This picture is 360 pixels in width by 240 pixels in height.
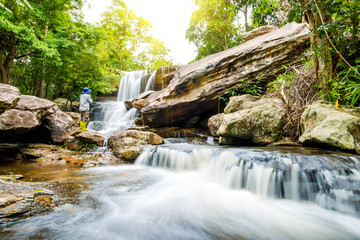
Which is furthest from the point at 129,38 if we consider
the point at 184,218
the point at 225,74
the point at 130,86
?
the point at 184,218

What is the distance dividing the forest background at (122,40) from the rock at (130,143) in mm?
4025

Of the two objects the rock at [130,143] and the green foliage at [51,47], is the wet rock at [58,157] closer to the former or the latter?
the rock at [130,143]

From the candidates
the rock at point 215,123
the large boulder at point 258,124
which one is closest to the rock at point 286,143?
the large boulder at point 258,124

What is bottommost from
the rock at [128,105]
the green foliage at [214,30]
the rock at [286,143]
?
the rock at [286,143]

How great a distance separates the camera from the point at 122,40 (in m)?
20.3

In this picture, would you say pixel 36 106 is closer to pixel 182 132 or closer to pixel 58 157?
pixel 58 157

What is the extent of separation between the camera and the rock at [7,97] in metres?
3.22

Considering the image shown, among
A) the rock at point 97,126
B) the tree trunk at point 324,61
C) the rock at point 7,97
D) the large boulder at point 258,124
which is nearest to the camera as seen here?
the rock at point 7,97

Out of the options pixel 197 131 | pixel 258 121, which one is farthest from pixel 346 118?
pixel 197 131

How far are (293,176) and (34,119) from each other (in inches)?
280

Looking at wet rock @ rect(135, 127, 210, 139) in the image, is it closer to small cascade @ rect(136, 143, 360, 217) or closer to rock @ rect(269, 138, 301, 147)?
rock @ rect(269, 138, 301, 147)

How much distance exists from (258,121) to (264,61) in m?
2.81

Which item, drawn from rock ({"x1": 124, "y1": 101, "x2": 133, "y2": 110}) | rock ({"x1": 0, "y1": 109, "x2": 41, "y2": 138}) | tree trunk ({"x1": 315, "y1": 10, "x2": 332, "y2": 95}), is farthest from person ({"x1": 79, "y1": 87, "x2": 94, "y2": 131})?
tree trunk ({"x1": 315, "y1": 10, "x2": 332, "y2": 95})

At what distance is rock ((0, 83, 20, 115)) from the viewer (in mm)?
3223
